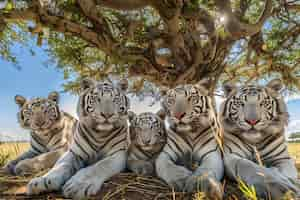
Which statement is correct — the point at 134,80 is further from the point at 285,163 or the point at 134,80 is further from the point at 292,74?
the point at 285,163

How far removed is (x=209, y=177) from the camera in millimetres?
2574

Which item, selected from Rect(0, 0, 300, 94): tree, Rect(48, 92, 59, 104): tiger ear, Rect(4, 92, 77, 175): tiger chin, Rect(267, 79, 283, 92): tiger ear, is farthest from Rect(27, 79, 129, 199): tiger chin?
Rect(0, 0, 300, 94): tree

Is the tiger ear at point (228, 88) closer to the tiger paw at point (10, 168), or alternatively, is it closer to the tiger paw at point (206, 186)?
the tiger paw at point (206, 186)

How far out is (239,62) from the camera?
12.3m

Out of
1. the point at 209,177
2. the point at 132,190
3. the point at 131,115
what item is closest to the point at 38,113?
the point at 131,115

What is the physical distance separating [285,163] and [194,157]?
77 cm

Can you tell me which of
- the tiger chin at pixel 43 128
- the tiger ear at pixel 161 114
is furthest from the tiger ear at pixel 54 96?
the tiger ear at pixel 161 114

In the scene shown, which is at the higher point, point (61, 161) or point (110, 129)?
point (110, 129)

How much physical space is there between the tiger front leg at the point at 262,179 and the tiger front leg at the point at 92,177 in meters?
1.00

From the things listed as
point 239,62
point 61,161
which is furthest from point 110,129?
point 239,62

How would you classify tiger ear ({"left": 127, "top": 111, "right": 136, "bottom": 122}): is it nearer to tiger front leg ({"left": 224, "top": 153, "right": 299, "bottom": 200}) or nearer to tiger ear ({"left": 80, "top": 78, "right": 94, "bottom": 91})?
tiger ear ({"left": 80, "top": 78, "right": 94, "bottom": 91})

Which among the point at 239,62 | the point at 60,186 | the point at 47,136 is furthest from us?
the point at 239,62

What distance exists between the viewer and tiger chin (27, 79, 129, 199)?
2828mm

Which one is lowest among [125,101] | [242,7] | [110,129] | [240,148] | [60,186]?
[60,186]
